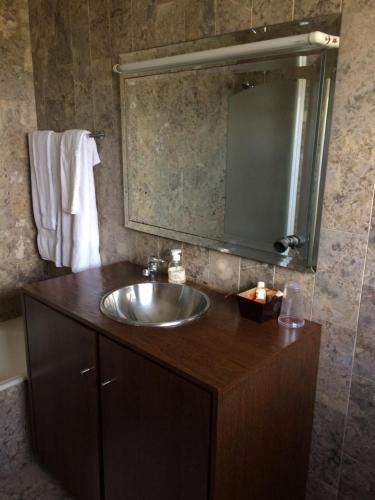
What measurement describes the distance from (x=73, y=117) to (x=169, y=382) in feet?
5.02

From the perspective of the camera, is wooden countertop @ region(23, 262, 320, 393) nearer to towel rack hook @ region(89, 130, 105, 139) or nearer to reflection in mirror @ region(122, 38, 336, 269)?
reflection in mirror @ region(122, 38, 336, 269)

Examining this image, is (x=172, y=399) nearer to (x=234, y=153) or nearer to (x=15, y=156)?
(x=234, y=153)

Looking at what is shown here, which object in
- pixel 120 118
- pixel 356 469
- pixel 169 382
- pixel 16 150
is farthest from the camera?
pixel 16 150

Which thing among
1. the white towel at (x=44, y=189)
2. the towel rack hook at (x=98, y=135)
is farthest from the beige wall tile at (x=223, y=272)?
the white towel at (x=44, y=189)

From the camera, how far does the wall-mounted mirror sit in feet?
4.42

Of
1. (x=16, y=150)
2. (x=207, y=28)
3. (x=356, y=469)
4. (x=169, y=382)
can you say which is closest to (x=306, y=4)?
(x=207, y=28)

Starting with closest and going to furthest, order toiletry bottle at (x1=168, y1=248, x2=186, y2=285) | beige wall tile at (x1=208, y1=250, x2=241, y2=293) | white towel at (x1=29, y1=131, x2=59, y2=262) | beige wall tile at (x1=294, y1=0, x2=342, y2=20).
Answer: beige wall tile at (x1=294, y1=0, x2=342, y2=20) → beige wall tile at (x1=208, y1=250, x2=241, y2=293) → toiletry bottle at (x1=168, y1=248, x2=186, y2=285) → white towel at (x1=29, y1=131, x2=59, y2=262)

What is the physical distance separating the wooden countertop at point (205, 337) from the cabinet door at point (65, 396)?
0.06 meters

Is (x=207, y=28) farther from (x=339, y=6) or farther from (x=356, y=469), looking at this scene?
(x=356, y=469)

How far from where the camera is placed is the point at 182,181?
178cm

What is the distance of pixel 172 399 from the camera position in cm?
117

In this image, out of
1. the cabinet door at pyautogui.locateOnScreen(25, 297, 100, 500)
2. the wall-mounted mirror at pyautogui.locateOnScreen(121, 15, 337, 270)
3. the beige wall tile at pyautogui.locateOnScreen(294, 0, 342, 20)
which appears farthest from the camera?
the cabinet door at pyautogui.locateOnScreen(25, 297, 100, 500)

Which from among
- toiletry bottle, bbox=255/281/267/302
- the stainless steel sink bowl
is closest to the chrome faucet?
the stainless steel sink bowl

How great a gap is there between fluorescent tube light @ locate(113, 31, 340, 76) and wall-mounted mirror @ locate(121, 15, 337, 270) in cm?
3
